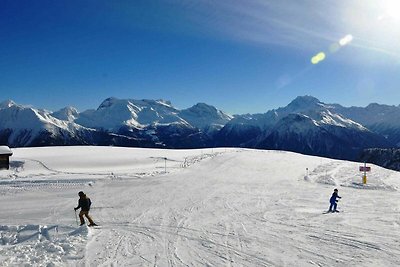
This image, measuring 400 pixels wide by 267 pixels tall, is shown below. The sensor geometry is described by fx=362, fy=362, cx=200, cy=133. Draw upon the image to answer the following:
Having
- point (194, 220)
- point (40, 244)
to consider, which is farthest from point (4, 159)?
point (40, 244)

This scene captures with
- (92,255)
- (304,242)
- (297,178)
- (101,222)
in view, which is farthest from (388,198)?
(92,255)

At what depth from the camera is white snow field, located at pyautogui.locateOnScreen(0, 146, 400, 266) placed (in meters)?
11.9

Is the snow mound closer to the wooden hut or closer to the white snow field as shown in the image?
the white snow field

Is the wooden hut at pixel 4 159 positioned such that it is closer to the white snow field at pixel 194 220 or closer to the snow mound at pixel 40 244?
the white snow field at pixel 194 220

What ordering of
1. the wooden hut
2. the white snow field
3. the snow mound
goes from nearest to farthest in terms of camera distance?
the snow mound < the white snow field < the wooden hut

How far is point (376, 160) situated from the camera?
157 meters

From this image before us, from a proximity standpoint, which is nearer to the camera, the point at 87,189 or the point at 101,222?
the point at 101,222

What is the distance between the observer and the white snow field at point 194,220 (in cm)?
1191

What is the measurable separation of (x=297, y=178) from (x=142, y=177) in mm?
15879

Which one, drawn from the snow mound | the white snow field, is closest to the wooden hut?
the white snow field

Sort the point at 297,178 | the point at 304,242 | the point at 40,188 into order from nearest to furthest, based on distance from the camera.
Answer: the point at 304,242 < the point at 40,188 < the point at 297,178

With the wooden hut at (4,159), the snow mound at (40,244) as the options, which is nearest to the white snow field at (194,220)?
the snow mound at (40,244)

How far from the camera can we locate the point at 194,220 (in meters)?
17.5

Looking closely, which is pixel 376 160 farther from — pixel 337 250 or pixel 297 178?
pixel 337 250
